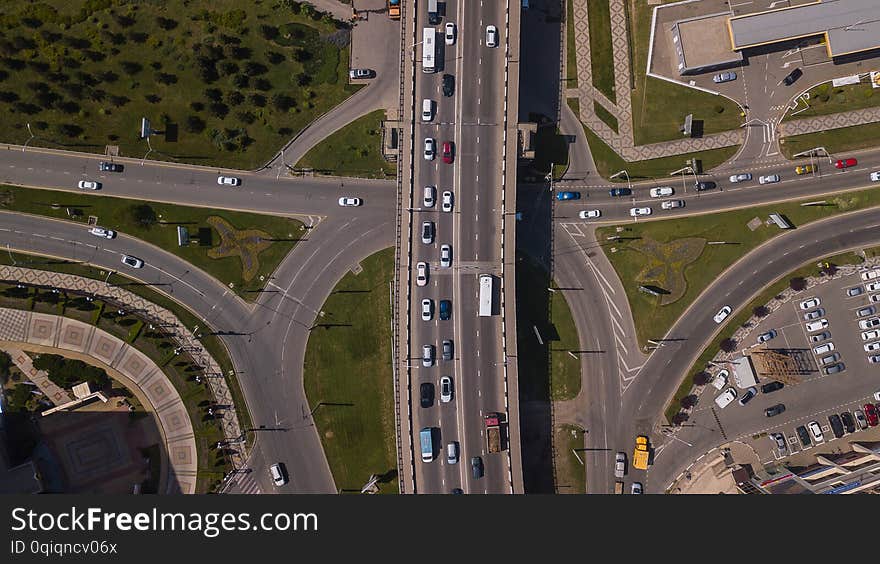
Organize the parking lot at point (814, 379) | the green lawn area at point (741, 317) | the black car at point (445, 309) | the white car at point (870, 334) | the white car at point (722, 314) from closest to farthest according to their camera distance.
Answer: the black car at point (445, 309), the white car at point (722, 314), the green lawn area at point (741, 317), the parking lot at point (814, 379), the white car at point (870, 334)

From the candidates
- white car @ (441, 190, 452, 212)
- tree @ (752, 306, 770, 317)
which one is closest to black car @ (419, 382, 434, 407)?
white car @ (441, 190, 452, 212)

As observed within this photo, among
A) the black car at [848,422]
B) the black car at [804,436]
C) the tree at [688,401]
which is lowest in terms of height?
the black car at [804,436]

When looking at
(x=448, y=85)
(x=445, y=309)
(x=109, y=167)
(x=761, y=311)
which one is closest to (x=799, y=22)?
(x=761, y=311)

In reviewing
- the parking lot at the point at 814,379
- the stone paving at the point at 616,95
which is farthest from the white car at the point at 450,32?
the parking lot at the point at 814,379

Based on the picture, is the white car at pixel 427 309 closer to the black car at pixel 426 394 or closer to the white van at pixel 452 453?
the black car at pixel 426 394

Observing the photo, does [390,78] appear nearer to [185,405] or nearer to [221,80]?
[221,80]

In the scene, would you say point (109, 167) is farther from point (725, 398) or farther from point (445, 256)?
point (725, 398)

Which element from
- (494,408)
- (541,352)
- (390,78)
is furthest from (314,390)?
(390,78)
